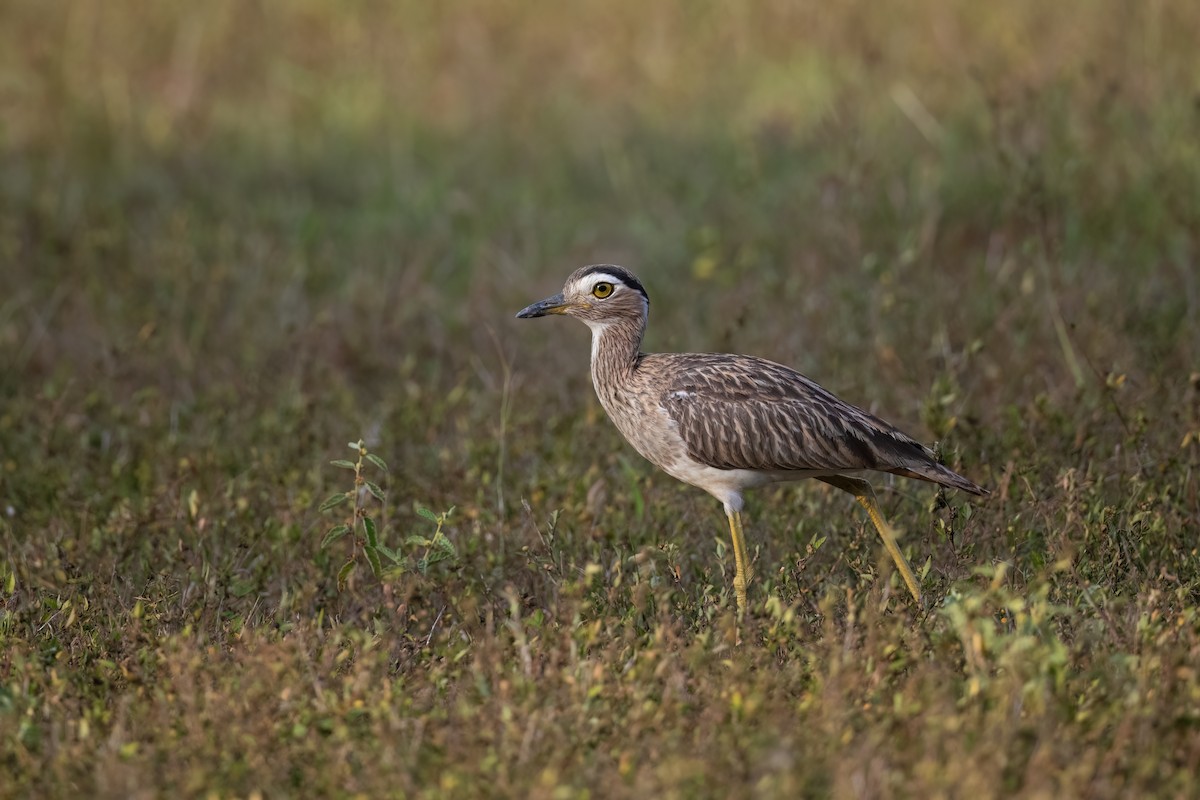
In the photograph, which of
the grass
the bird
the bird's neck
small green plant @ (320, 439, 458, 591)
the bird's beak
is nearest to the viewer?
the grass

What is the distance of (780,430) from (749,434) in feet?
0.34

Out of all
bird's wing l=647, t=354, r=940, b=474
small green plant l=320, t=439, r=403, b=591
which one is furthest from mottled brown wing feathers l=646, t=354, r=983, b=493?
small green plant l=320, t=439, r=403, b=591

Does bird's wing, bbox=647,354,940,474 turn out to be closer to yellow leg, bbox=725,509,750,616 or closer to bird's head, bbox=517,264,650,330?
yellow leg, bbox=725,509,750,616

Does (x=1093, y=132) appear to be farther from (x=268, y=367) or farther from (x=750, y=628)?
(x=750, y=628)

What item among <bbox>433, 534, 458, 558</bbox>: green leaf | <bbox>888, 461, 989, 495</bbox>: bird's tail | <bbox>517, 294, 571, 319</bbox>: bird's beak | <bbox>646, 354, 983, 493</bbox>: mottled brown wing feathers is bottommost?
<bbox>433, 534, 458, 558</bbox>: green leaf

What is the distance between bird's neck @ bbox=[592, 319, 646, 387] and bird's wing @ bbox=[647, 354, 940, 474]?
0.33 meters

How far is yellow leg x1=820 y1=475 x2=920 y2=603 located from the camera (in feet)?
16.8

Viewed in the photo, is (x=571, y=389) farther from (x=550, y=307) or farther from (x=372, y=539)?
(x=372, y=539)

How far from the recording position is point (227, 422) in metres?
7.09

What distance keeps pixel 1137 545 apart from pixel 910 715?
1722mm

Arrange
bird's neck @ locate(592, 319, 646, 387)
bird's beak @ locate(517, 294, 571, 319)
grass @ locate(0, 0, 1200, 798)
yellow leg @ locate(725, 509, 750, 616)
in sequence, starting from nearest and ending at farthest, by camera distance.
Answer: grass @ locate(0, 0, 1200, 798) → yellow leg @ locate(725, 509, 750, 616) → bird's neck @ locate(592, 319, 646, 387) → bird's beak @ locate(517, 294, 571, 319)

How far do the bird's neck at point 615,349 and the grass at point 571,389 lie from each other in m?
0.47

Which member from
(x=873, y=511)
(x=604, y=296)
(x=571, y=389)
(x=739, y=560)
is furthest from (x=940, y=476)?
(x=571, y=389)

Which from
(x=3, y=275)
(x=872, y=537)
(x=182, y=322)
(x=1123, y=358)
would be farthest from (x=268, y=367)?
(x=1123, y=358)
